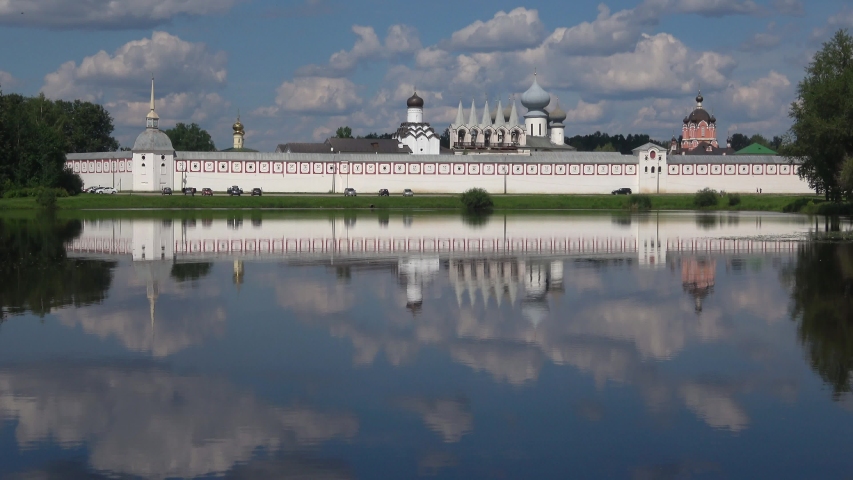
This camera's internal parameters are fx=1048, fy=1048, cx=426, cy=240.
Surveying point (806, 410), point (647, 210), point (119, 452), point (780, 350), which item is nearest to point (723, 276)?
point (780, 350)

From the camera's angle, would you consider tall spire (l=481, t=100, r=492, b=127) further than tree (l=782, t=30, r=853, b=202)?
Yes

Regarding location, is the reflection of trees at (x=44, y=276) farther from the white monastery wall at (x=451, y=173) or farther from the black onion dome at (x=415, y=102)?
the black onion dome at (x=415, y=102)

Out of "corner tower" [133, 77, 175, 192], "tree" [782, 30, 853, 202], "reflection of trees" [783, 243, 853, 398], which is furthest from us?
"corner tower" [133, 77, 175, 192]

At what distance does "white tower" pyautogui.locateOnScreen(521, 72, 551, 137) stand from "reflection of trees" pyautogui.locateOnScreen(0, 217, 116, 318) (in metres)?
71.6

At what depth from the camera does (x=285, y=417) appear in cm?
955

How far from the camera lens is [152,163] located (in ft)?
227

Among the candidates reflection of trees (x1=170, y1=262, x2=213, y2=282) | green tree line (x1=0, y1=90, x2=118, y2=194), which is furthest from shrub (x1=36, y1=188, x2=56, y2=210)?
reflection of trees (x1=170, y1=262, x2=213, y2=282)

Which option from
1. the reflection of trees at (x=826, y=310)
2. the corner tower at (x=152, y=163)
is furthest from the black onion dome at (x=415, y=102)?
the reflection of trees at (x=826, y=310)

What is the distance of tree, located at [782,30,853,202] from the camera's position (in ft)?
135

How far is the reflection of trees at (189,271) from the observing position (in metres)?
20.8

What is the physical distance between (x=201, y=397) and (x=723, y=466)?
4990 mm

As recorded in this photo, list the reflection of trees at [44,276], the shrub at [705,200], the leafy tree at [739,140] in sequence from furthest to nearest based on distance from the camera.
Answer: the leafy tree at [739,140] < the shrub at [705,200] < the reflection of trees at [44,276]

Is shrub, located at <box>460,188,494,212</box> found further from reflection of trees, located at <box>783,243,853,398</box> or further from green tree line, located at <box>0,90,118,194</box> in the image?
reflection of trees, located at <box>783,243,853,398</box>

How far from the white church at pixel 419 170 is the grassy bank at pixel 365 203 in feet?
29.0
